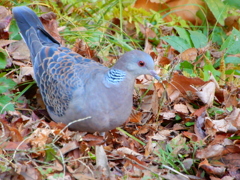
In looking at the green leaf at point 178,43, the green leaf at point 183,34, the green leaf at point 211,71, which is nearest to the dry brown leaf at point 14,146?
the green leaf at point 211,71

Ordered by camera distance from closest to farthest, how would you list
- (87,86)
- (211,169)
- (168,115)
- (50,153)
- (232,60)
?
(50,153)
(211,169)
(87,86)
(168,115)
(232,60)

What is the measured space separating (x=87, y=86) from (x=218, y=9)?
125 inches

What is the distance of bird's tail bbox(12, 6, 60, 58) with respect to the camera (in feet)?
15.3

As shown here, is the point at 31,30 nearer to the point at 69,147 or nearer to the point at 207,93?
the point at 69,147

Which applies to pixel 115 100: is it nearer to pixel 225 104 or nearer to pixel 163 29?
pixel 225 104

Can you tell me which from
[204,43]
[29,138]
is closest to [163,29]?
[204,43]

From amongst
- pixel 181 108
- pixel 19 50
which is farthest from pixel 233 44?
pixel 19 50

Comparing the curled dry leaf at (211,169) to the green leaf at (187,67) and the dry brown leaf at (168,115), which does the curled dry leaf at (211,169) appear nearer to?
the dry brown leaf at (168,115)

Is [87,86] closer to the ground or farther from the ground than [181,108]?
farther from the ground

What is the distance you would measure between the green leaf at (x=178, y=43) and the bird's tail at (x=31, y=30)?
1604 mm

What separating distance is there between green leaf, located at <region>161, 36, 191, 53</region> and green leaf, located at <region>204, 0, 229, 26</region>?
85cm

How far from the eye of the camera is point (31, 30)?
470cm

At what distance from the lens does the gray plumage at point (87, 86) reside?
3.83 m

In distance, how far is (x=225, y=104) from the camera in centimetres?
464
